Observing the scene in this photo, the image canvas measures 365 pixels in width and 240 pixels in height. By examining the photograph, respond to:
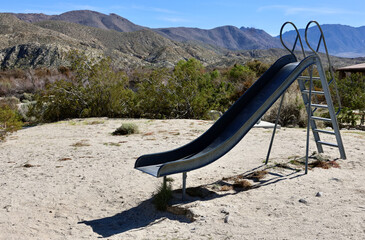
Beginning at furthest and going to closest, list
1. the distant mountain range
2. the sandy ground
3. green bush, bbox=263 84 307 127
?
the distant mountain range
green bush, bbox=263 84 307 127
the sandy ground

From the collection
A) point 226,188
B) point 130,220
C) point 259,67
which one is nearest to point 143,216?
point 130,220

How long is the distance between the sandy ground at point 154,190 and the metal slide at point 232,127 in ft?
1.38

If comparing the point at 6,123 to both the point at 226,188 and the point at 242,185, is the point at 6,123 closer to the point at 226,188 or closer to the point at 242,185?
the point at 226,188

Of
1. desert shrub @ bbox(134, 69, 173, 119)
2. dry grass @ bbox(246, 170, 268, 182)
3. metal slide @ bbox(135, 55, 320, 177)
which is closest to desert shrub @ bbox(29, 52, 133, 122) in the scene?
desert shrub @ bbox(134, 69, 173, 119)

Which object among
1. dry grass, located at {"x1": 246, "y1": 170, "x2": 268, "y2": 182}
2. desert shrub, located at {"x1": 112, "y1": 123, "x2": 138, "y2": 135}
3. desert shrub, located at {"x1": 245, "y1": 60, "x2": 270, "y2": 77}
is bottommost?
dry grass, located at {"x1": 246, "y1": 170, "x2": 268, "y2": 182}

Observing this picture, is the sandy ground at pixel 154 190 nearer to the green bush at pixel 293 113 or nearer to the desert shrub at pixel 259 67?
the green bush at pixel 293 113

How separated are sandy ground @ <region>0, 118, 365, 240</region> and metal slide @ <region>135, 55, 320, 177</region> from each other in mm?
420

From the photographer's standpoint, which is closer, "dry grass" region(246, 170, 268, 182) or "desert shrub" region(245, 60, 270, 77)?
"dry grass" region(246, 170, 268, 182)

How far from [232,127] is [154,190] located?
54.3 inches

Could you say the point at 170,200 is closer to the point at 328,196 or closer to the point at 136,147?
the point at 328,196

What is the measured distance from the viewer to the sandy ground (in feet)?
12.1

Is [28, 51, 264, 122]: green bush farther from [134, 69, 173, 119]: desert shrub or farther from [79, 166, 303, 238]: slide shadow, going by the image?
[79, 166, 303, 238]: slide shadow

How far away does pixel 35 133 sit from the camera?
970 centimetres

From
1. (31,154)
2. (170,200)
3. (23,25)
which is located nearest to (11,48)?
(23,25)
